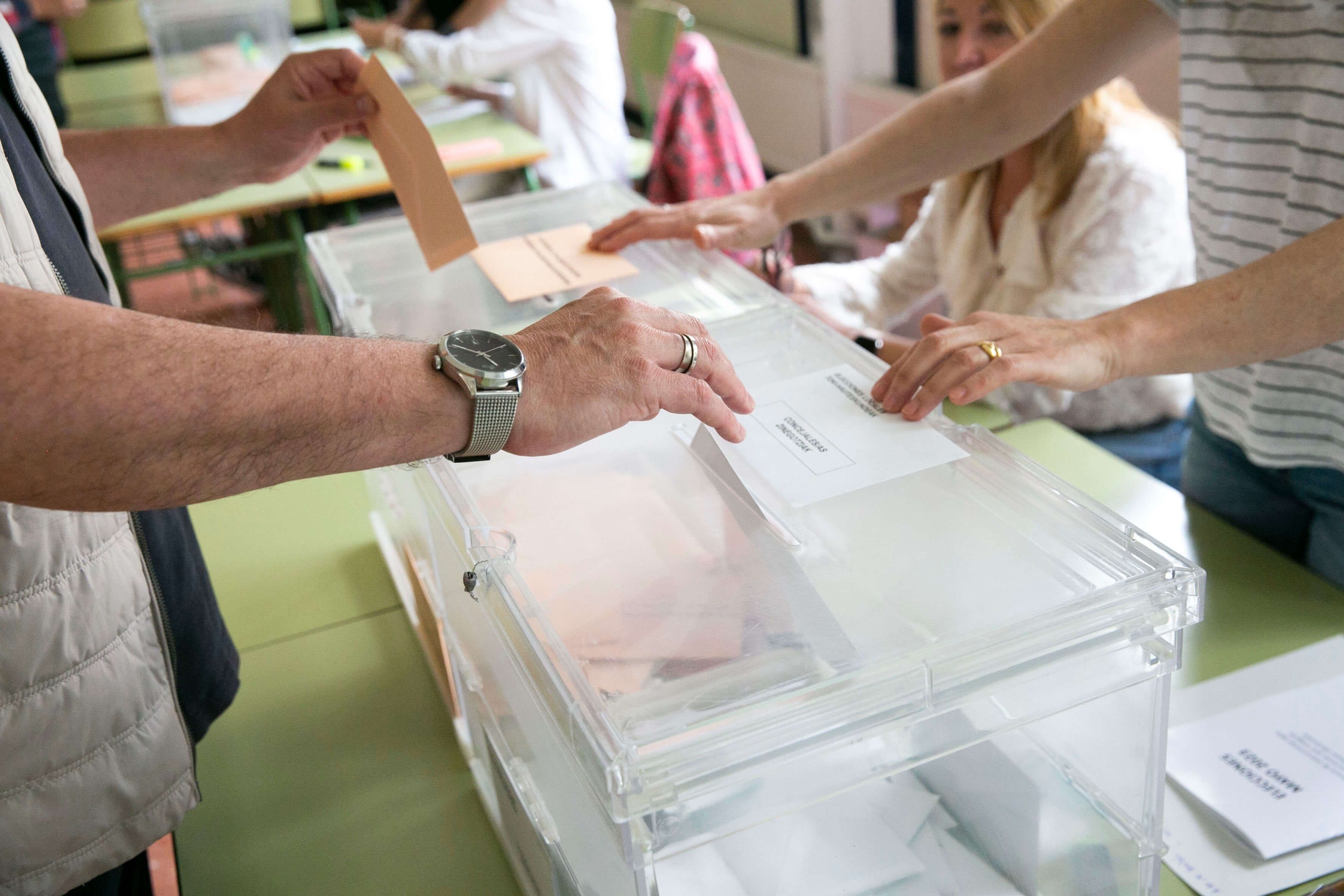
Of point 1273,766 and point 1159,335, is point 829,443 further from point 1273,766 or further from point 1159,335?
point 1273,766

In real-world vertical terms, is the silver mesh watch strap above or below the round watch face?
below

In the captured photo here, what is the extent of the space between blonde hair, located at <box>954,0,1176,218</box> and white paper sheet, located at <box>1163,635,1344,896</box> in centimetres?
100

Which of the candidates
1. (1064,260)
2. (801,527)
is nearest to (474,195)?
(1064,260)

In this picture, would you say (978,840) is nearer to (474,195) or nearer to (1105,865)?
(1105,865)

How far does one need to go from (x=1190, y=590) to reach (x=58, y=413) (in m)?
0.65

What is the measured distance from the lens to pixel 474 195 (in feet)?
9.83

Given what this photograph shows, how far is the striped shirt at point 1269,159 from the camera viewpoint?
104cm

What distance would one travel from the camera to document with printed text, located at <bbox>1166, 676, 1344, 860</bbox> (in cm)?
82

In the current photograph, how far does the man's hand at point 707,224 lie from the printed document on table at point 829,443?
0.39m

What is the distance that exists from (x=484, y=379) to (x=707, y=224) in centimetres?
66

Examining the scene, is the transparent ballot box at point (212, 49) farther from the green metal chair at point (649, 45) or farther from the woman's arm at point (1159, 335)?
the woman's arm at point (1159, 335)

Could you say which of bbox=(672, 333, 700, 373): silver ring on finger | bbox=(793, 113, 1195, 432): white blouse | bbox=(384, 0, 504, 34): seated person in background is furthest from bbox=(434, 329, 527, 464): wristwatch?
bbox=(384, 0, 504, 34): seated person in background

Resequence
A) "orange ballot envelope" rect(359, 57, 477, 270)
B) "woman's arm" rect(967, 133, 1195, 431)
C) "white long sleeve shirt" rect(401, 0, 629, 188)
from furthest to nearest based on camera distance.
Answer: "white long sleeve shirt" rect(401, 0, 629, 188) < "woman's arm" rect(967, 133, 1195, 431) < "orange ballot envelope" rect(359, 57, 477, 270)

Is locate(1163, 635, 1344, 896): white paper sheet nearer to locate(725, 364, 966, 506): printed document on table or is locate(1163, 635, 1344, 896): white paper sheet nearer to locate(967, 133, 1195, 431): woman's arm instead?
locate(725, 364, 966, 506): printed document on table
